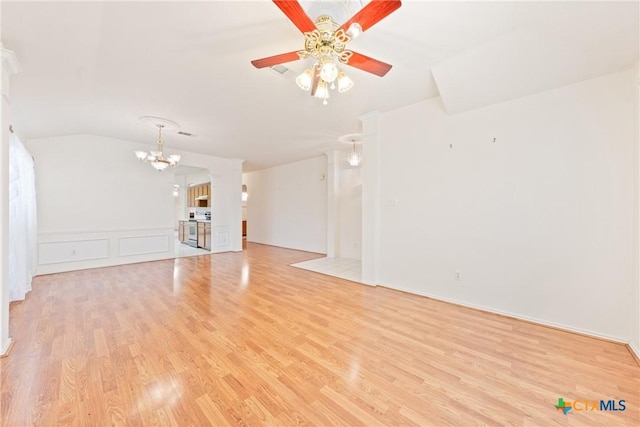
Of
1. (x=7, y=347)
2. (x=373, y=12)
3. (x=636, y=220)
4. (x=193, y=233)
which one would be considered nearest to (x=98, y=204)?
(x=193, y=233)

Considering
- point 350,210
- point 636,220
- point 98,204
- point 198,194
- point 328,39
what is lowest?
point 636,220

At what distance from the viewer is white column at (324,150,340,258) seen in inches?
254

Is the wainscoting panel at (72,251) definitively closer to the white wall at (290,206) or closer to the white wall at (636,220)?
the white wall at (290,206)

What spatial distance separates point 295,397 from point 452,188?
303cm

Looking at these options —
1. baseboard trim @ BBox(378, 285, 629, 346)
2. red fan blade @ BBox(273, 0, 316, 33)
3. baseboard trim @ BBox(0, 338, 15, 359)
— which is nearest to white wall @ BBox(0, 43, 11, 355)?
baseboard trim @ BBox(0, 338, 15, 359)

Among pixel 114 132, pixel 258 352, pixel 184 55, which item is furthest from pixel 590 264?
pixel 114 132

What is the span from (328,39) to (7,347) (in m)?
3.62

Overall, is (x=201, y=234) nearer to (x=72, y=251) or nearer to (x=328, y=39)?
(x=72, y=251)

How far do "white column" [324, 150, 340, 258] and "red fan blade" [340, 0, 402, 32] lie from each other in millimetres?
4904

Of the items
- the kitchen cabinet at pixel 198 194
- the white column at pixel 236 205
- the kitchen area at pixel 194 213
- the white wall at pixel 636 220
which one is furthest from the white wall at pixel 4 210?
the kitchen cabinet at pixel 198 194

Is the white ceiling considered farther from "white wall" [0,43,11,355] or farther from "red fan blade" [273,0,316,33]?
"white wall" [0,43,11,355]

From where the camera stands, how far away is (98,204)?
5.16 m

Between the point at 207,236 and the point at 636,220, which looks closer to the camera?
the point at 636,220

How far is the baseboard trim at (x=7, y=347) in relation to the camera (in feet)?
6.57
